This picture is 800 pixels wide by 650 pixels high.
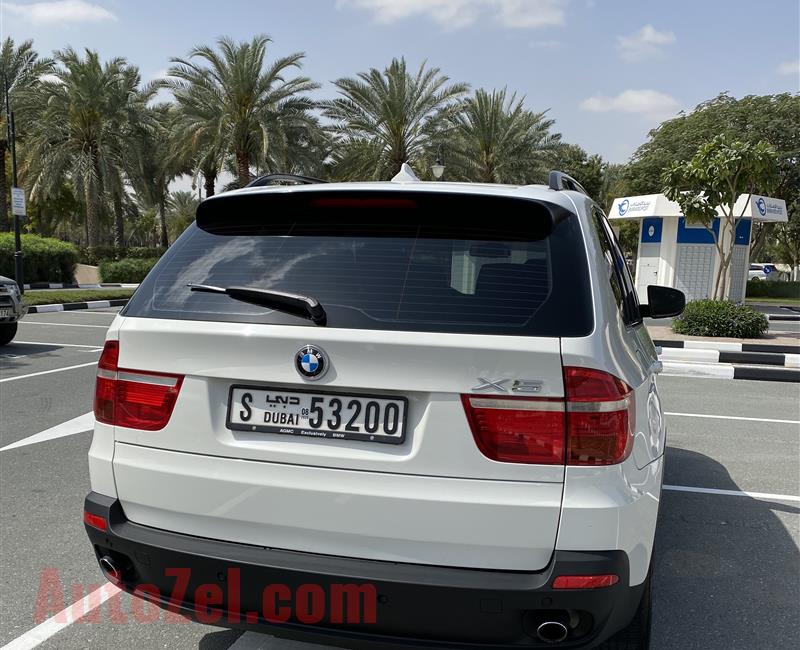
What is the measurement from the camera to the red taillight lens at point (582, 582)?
1.81 metres

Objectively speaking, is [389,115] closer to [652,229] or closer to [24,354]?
[652,229]

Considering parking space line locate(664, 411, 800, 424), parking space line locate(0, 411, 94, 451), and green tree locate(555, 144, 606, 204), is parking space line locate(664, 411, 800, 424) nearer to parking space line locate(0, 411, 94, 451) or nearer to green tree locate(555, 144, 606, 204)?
parking space line locate(0, 411, 94, 451)

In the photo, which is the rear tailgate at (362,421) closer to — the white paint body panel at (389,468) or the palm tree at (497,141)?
the white paint body panel at (389,468)

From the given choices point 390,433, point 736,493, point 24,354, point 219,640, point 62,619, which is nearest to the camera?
point 390,433

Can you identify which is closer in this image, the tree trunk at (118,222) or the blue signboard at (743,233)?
the blue signboard at (743,233)

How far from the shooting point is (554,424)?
1845mm

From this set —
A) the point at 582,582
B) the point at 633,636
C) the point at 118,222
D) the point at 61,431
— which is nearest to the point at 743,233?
the point at 61,431

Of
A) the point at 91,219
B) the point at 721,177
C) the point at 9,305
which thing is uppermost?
the point at 721,177

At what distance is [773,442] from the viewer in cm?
582

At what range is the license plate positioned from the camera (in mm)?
1928

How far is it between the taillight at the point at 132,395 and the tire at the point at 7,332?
29.6 feet

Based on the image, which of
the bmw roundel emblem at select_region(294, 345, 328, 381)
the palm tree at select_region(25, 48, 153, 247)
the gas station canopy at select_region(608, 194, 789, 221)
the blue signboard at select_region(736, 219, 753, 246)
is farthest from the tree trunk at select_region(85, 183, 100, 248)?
the bmw roundel emblem at select_region(294, 345, 328, 381)

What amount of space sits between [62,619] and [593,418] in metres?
2.31

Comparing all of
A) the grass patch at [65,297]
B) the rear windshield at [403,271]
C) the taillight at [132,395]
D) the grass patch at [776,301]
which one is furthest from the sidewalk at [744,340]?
the grass patch at [776,301]
